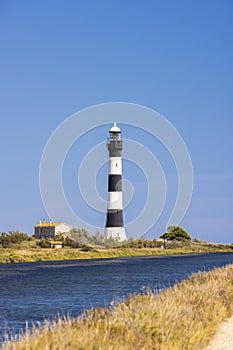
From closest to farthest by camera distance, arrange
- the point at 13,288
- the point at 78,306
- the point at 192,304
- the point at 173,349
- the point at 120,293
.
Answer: the point at 173,349
the point at 192,304
the point at 78,306
the point at 120,293
the point at 13,288

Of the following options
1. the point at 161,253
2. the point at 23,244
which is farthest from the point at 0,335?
the point at 161,253

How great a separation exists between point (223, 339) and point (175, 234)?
99040 millimetres

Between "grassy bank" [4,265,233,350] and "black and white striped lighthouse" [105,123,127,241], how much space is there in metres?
54.0

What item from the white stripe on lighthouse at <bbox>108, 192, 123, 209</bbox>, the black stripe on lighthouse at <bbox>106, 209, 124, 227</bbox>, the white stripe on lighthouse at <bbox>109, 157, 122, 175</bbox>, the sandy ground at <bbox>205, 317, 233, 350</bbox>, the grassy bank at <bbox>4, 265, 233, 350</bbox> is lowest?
the sandy ground at <bbox>205, 317, 233, 350</bbox>

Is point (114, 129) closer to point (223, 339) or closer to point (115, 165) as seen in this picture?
point (115, 165)

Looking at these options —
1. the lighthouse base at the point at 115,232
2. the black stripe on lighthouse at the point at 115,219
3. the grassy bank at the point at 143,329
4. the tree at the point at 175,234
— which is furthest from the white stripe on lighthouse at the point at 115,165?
the grassy bank at the point at 143,329

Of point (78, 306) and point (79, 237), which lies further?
point (79, 237)

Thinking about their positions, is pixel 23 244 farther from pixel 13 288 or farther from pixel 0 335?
pixel 0 335

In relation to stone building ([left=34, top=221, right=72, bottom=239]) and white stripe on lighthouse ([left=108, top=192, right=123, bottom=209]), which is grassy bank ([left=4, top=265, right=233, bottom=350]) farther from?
stone building ([left=34, top=221, right=72, bottom=239])

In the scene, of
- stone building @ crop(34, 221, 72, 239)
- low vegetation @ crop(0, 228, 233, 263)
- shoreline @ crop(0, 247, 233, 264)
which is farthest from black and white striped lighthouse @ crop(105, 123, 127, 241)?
stone building @ crop(34, 221, 72, 239)

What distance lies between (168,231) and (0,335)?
319 feet

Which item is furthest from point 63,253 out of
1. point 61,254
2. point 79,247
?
point 79,247

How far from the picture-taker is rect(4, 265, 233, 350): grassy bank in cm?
962

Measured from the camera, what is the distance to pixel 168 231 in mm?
112625
